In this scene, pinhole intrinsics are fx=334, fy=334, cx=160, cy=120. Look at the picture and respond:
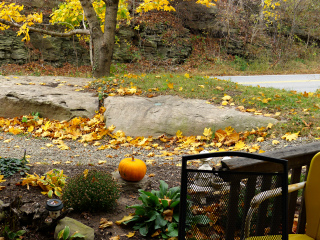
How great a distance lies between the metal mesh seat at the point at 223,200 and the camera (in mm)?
1597

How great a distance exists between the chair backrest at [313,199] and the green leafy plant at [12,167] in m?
2.83

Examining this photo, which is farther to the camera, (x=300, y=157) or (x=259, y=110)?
(x=259, y=110)

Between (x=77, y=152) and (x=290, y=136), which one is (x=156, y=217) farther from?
(x=290, y=136)

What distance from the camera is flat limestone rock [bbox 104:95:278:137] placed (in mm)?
6004

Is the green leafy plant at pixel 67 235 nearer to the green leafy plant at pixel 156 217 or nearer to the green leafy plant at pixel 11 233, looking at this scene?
the green leafy plant at pixel 11 233

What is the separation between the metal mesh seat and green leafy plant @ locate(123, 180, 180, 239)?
1120 millimetres

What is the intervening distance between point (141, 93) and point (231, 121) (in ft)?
7.72

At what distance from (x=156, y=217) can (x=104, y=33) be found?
7524 millimetres

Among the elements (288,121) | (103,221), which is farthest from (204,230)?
(288,121)

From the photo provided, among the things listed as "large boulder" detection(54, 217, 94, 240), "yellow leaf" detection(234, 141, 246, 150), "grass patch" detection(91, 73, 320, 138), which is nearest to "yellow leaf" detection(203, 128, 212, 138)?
"yellow leaf" detection(234, 141, 246, 150)

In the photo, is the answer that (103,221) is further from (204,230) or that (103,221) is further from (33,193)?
(204,230)

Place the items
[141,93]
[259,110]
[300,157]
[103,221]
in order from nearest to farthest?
[300,157], [103,221], [259,110], [141,93]

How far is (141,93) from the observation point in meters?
7.51

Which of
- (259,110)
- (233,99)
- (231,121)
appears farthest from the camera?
(233,99)
